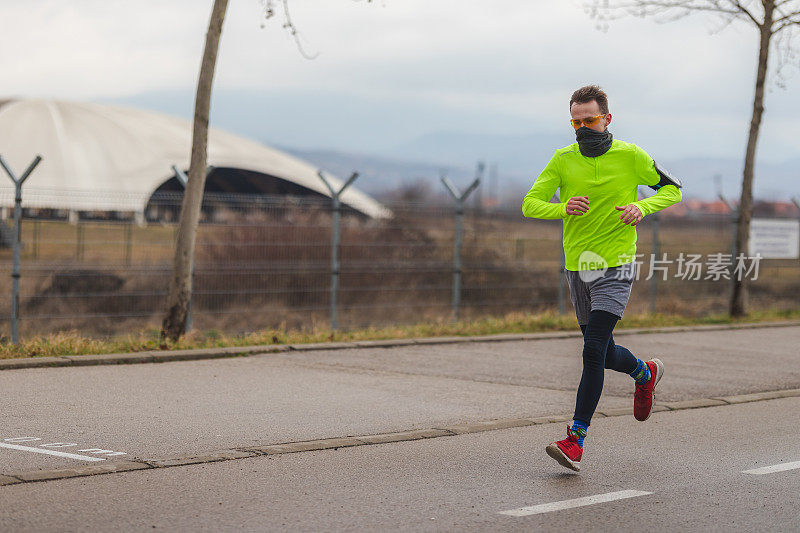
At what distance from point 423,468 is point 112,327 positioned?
9.72 metres

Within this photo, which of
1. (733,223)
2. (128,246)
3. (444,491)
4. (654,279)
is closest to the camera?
(444,491)

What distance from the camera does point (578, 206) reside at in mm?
6477

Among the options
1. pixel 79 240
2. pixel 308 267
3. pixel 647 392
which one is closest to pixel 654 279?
pixel 308 267

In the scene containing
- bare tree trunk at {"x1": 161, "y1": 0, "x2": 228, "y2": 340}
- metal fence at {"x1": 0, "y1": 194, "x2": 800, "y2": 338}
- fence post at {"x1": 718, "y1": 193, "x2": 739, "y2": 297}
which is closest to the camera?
bare tree trunk at {"x1": 161, "y1": 0, "x2": 228, "y2": 340}

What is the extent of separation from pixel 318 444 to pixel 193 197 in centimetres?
582

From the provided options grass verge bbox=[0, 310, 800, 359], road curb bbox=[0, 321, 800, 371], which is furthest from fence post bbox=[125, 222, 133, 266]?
road curb bbox=[0, 321, 800, 371]

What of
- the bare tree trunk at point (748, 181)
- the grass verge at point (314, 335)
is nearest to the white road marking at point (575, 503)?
the grass verge at point (314, 335)

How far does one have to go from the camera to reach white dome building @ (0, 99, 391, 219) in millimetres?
62844

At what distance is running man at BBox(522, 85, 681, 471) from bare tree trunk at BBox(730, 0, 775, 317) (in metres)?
12.3

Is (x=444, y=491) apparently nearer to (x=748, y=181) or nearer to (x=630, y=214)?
(x=630, y=214)

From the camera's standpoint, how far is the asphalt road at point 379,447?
5465 mm

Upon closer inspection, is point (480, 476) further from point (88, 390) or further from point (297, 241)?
point (297, 241)

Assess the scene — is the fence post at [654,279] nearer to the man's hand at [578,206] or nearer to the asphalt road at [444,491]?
the asphalt road at [444,491]

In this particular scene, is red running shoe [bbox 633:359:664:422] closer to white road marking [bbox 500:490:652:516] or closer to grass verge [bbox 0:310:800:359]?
white road marking [bbox 500:490:652:516]
